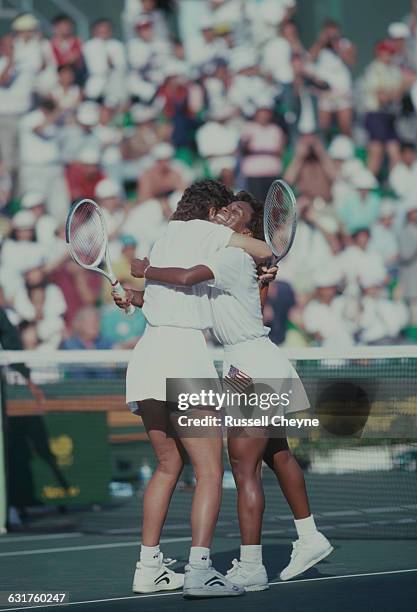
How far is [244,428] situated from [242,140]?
8499 millimetres

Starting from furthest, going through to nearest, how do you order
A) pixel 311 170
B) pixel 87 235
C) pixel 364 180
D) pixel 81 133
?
pixel 311 170 < pixel 364 180 < pixel 81 133 < pixel 87 235

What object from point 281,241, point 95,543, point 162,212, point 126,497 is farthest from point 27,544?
point 162,212

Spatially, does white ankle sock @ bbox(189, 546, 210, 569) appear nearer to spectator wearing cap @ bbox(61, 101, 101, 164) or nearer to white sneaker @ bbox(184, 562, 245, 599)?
white sneaker @ bbox(184, 562, 245, 599)

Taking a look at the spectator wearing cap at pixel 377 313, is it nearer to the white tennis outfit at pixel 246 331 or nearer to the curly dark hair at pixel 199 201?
the white tennis outfit at pixel 246 331

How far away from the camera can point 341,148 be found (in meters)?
15.6

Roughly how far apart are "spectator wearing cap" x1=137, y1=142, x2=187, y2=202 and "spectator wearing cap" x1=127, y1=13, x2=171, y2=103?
88 centimetres

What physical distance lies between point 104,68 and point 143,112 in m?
0.65

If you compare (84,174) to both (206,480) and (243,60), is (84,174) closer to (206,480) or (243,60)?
(243,60)

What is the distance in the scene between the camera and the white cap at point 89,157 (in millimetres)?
14852

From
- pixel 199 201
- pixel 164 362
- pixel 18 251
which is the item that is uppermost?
pixel 199 201

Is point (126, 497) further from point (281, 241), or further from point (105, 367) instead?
point (281, 241)

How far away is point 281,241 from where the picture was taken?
22.8 ft

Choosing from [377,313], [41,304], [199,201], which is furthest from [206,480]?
[377,313]

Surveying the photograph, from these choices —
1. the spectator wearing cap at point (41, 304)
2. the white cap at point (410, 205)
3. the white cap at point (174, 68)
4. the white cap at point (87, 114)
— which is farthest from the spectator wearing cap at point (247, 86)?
the spectator wearing cap at point (41, 304)
